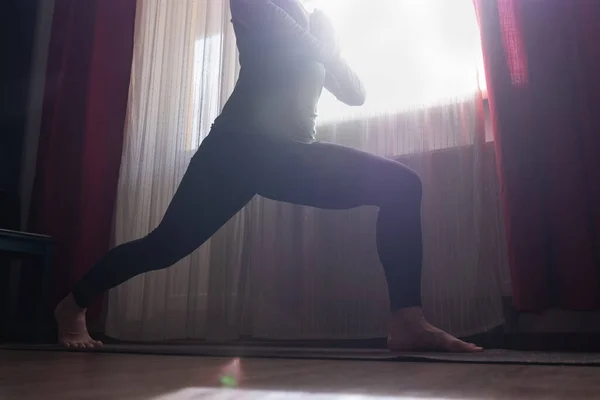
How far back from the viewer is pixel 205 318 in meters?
2.24

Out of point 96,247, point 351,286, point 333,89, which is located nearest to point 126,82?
point 96,247

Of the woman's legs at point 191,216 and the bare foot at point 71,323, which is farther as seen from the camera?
the bare foot at point 71,323

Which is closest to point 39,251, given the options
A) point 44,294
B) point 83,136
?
point 44,294

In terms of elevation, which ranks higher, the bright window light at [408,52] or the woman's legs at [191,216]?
the bright window light at [408,52]

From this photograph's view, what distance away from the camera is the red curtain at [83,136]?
2.53 metres

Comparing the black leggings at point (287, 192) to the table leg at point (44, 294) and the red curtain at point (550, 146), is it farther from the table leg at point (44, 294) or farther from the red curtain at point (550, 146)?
the table leg at point (44, 294)

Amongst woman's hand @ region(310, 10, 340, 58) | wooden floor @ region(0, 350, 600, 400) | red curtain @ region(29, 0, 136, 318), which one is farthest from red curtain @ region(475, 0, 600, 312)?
red curtain @ region(29, 0, 136, 318)

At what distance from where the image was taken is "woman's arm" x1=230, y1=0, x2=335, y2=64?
1.70m

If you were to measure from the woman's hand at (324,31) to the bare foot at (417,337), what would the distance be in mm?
774

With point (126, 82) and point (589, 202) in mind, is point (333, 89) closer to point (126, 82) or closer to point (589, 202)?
point (589, 202)

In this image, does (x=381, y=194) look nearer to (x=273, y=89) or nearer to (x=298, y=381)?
(x=273, y=89)

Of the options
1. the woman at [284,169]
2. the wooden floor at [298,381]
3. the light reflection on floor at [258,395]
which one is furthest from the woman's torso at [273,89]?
the light reflection on floor at [258,395]

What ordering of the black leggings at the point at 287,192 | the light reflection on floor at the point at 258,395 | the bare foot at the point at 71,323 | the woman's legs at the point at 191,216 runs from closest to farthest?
the light reflection on floor at the point at 258,395 → the black leggings at the point at 287,192 → the woman's legs at the point at 191,216 → the bare foot at the point at 71,323

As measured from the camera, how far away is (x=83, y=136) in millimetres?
2613
